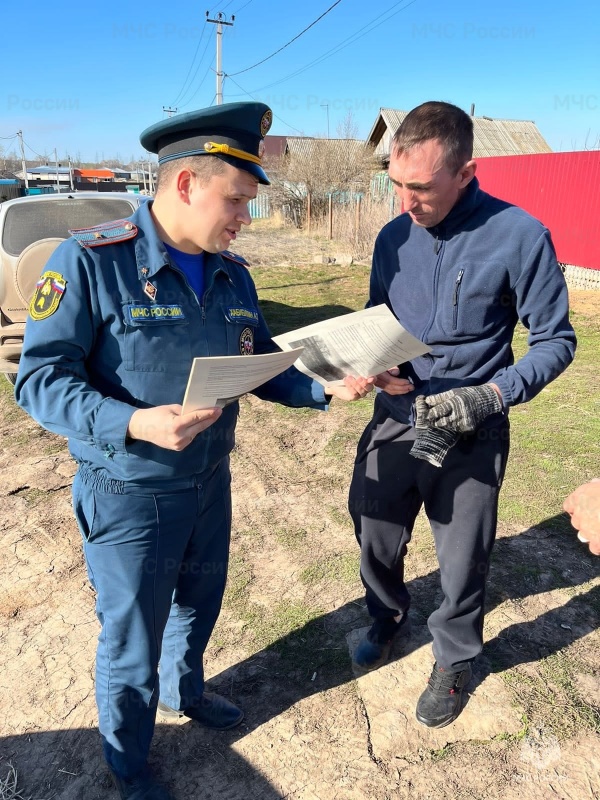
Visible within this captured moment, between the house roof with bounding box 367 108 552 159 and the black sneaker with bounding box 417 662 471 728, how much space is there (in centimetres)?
2475

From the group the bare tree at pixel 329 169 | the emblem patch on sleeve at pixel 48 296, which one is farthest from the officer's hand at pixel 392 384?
the bare tree at pixel 329 169

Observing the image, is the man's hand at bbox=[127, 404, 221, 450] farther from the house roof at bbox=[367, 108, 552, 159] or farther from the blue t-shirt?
the house roof at bbox=[367, 108, 552, 159]

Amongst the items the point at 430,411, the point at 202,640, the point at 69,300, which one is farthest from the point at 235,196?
the point at 202,640

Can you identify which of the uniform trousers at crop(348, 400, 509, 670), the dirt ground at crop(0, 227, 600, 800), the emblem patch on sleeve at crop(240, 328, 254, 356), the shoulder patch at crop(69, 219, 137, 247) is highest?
the shoulder patch at crop(69, 219, 137, 247)

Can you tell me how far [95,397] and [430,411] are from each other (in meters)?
1.04

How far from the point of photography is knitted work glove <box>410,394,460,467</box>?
194 centimetres

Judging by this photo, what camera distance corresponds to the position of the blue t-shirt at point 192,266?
172 cm

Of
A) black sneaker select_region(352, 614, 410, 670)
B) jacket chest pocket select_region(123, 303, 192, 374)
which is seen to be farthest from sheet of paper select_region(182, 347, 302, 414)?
black sneaker select_region(352, 614, 410, 670)

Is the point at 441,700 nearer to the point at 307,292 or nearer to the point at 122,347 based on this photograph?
the point at 122,347

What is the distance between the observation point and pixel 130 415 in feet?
4.86

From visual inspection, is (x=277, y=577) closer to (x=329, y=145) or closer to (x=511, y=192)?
(x=511, y=192)

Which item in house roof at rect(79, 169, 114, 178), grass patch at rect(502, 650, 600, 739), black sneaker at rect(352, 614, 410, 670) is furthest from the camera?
house roof at rect(79, 169, 114, 178)

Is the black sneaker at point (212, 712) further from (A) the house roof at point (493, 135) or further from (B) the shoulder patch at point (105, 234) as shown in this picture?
(A) the house roof at point (493, 135)

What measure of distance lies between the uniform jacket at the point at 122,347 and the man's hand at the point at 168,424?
0.04 metres
